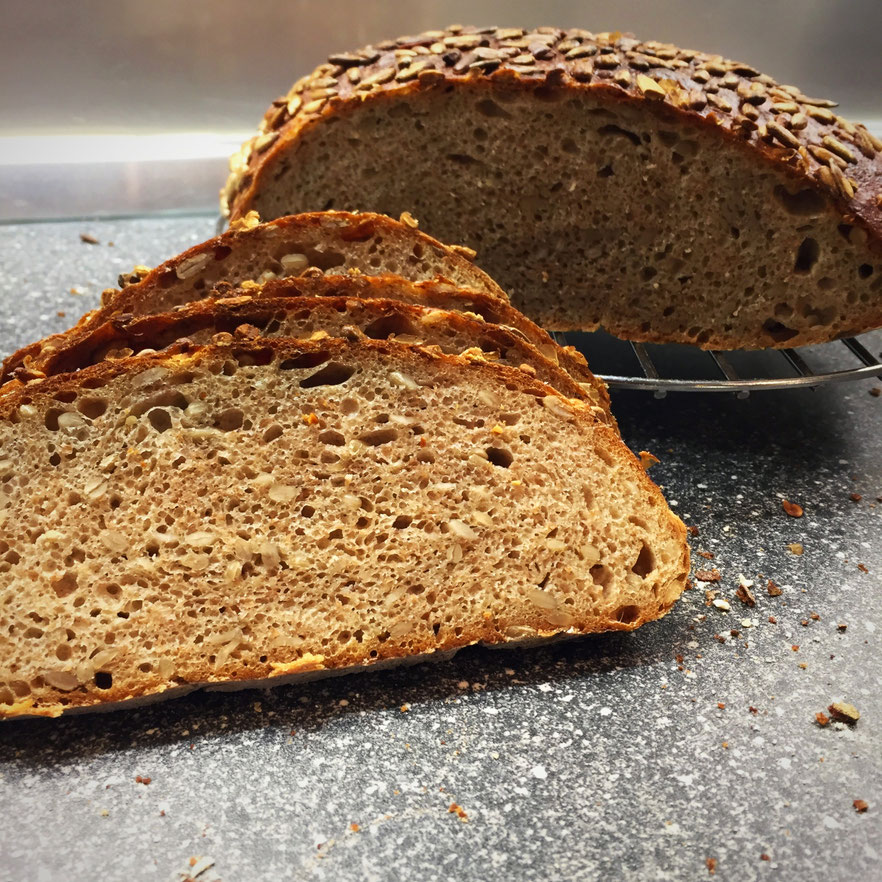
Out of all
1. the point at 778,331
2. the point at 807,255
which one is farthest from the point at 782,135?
the point at 778,331

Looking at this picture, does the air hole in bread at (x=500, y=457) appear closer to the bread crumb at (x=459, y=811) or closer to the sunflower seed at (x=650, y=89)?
the bread crumb at (x=459, y=811)

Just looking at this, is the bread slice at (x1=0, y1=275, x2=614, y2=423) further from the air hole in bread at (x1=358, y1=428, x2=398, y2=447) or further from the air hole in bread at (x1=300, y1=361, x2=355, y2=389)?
the air hole in bread at (x1=358, y1=428, x2=398, y2=447)

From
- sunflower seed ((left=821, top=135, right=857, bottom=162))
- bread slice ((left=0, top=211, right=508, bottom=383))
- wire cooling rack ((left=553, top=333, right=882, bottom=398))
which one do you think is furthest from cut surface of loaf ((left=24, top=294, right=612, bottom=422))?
sunflower seed ((left=821, top=135, right=857, bottom=162))

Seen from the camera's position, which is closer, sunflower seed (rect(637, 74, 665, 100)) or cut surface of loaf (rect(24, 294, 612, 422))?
cut surface of loaf (rect(24, 294, 612, 422))

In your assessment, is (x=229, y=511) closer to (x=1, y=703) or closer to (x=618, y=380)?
(x=1, y=703)

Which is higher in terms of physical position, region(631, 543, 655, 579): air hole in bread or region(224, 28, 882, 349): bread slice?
region(224, 28, 882, 349): bread slice

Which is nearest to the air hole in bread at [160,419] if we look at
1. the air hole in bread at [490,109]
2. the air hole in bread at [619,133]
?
the air hole in bread at [490,109]
